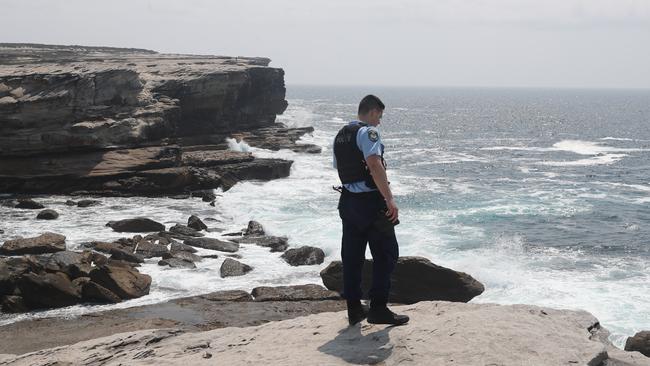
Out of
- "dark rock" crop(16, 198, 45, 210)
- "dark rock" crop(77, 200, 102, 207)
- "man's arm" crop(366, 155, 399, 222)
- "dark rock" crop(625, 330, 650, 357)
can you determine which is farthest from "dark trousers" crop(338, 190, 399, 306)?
"dark rock" crop(16, 198, 45, 210)

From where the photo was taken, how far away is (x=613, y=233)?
2639 centimetres

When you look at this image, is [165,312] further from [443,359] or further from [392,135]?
[392,135]

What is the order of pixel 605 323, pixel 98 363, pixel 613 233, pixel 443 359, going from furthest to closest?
pixel 613 233, pixel 605 323, pixel 98 363, pixel 443 359

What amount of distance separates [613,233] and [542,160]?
89.3 feet

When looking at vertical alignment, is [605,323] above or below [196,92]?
below

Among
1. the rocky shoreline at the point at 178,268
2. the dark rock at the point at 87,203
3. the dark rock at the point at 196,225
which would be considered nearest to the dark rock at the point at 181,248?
the rocky shoreline at the point at 178,268

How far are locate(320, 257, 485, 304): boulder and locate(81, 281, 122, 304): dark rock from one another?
581 centimetres

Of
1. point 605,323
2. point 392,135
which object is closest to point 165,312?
point 605,323

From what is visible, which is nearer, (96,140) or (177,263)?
(177,263)

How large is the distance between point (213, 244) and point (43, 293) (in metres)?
6.95

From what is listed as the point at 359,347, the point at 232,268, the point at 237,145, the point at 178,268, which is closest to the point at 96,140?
the point at 237,145

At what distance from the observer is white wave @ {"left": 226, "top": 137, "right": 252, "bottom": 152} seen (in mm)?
43606

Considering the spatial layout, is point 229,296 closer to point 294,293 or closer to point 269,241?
point 294,293

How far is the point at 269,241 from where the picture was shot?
2183 centimetres
